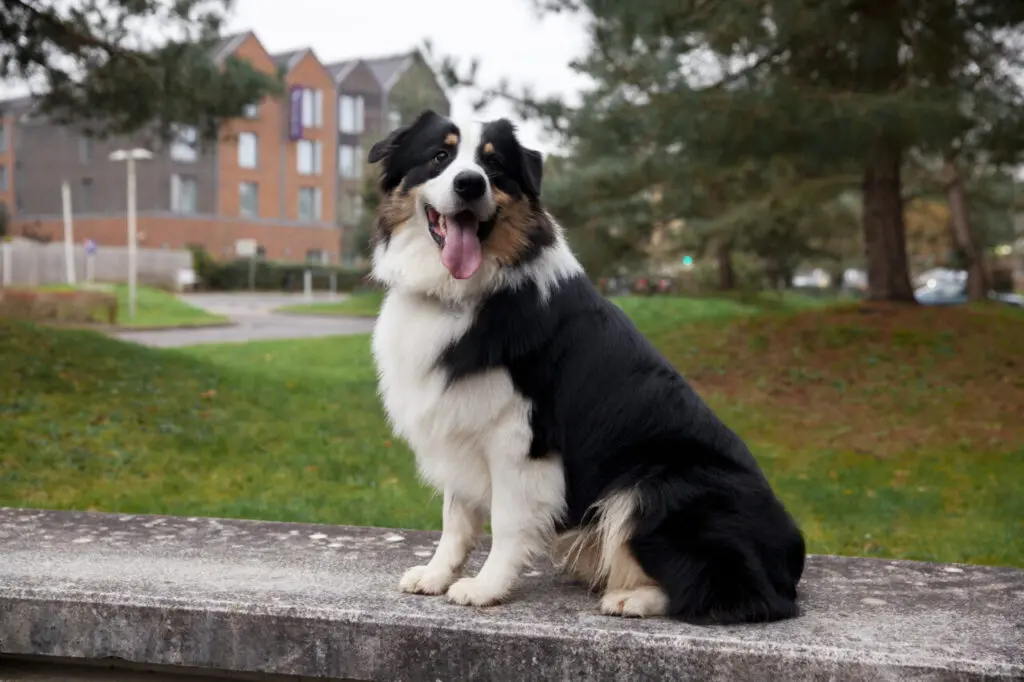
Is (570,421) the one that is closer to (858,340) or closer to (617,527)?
(617,527)

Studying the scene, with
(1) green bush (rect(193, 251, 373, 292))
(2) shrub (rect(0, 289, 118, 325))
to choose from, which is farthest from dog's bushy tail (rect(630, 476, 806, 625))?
(1) green bush (rect(193, 251, 373, 292))

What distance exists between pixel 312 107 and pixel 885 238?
4374 cm

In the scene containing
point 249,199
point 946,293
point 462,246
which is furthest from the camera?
point 249,199

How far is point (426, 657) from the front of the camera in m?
3.26

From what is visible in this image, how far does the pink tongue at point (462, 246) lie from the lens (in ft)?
10.8

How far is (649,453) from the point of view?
11.0 feet

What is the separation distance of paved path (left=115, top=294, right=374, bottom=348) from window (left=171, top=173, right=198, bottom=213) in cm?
1394

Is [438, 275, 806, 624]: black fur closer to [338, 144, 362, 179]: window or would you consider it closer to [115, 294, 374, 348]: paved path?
[115, 294, 374, 348]: paved path

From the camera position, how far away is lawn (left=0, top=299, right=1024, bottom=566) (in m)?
7.37

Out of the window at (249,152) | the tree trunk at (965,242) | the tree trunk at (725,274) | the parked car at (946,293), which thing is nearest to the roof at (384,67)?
the window at (249,152)

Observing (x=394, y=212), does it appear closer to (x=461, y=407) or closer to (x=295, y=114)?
(x=461, y=407)

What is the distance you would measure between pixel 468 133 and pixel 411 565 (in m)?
1.79

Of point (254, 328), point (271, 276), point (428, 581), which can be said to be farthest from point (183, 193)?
point (428, 581)

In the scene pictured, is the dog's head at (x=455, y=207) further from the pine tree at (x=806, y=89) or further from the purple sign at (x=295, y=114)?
the purple sign at (x=295, y=114)
